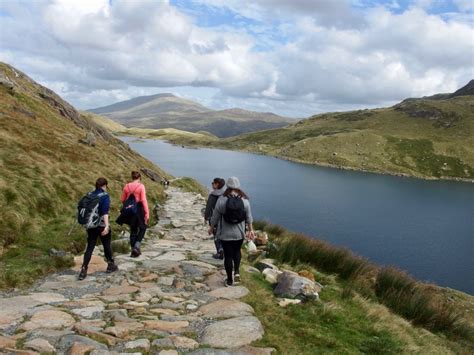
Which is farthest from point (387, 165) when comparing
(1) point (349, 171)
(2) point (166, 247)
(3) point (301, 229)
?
(2) point (166, 247)

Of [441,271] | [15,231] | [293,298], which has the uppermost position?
[15,231]

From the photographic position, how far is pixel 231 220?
10305 millimetres

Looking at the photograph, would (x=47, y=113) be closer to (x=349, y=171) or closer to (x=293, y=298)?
(x=293, y=298)

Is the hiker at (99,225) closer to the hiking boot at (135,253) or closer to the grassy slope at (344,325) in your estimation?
the hiking boot at (135,253)

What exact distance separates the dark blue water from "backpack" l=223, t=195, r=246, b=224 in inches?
1445

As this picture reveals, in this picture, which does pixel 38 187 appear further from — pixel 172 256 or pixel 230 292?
pixel 230 292

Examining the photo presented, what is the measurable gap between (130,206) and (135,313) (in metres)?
5.08

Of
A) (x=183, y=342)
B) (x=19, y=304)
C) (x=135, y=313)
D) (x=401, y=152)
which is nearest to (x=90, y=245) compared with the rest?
(x=19, y=304)

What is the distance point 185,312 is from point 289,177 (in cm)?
10892

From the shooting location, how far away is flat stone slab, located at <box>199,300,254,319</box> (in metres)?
8.78

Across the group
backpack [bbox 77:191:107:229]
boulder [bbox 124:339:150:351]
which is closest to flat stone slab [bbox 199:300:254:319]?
boulder [bbox 124:339:150:351]

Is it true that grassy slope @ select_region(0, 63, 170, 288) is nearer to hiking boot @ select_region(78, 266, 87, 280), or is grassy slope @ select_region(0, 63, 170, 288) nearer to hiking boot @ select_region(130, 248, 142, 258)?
hiking boot @ select_region(78, 266, 87, 280)

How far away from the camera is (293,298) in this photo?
10422 mm

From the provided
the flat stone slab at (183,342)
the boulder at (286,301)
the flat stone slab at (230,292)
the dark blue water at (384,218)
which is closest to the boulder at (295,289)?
the boulder at (286,301)
